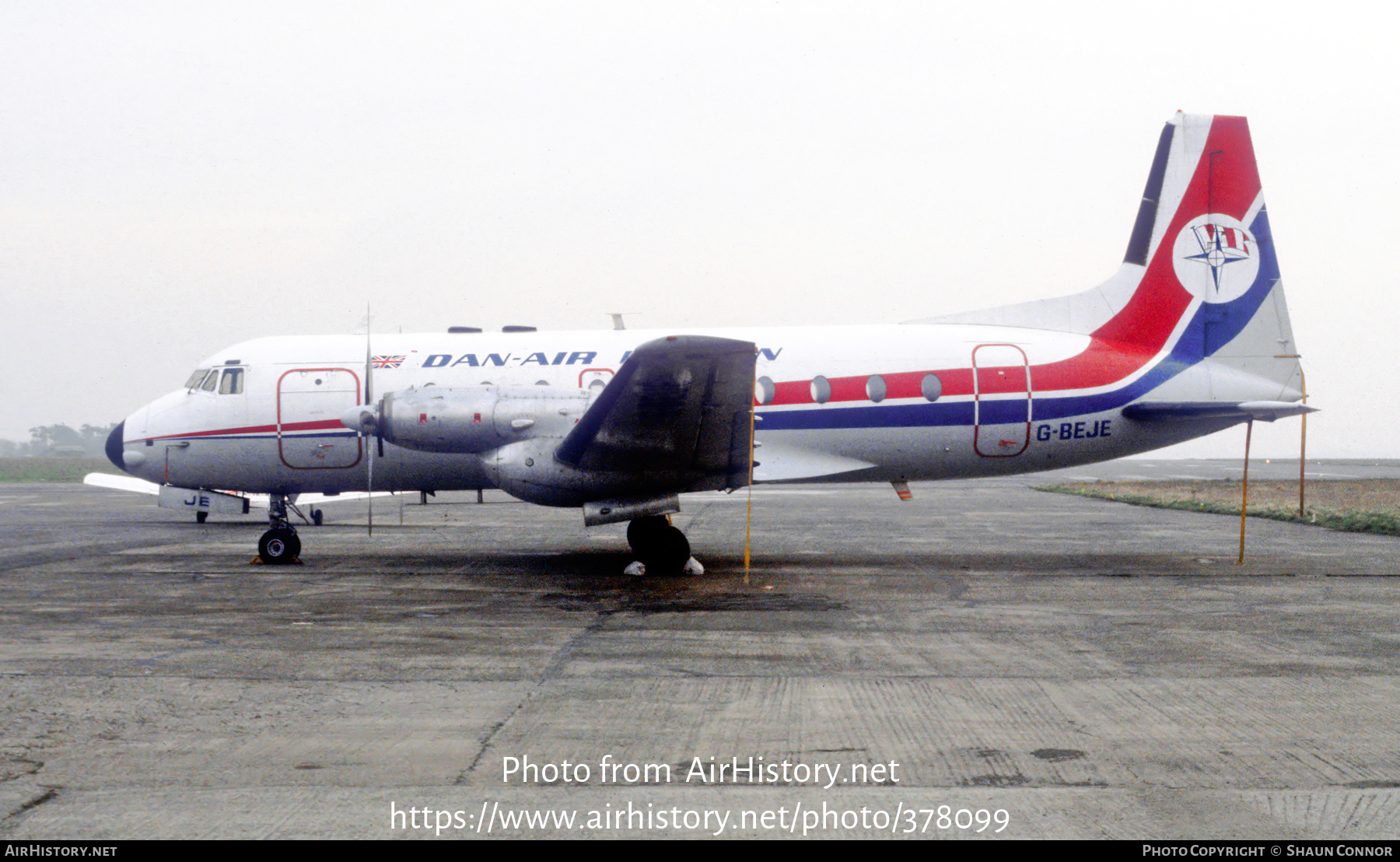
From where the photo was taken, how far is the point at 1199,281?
1417cm

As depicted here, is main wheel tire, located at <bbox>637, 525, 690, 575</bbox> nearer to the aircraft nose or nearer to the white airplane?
the white airplane

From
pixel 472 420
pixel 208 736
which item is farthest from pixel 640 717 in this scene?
pixel 472 420

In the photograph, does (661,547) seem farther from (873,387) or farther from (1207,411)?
(1207,411)

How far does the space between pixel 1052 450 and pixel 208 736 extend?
1122 cm

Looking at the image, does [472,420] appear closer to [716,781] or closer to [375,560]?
[375,560]

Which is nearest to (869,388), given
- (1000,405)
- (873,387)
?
(873,387)

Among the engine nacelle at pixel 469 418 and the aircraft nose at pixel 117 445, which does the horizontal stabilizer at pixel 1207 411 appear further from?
the aircraft nose at pixel 117 445

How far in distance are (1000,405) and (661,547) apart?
16.1 ft

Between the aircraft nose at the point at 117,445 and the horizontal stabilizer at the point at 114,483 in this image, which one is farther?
the horizontal stabilizer at the point at 114,483

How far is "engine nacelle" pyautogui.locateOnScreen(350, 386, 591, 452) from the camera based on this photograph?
12125 mm

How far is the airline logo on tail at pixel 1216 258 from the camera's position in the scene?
14156mm

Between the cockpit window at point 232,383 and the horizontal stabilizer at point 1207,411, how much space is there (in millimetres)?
12364

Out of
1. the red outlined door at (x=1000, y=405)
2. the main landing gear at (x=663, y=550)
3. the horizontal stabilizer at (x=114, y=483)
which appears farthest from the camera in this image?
the horizontal stabilizer at (x=114, y=483)

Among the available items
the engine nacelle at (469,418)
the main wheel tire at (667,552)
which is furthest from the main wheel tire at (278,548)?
the main wheel tire at (667,552)
